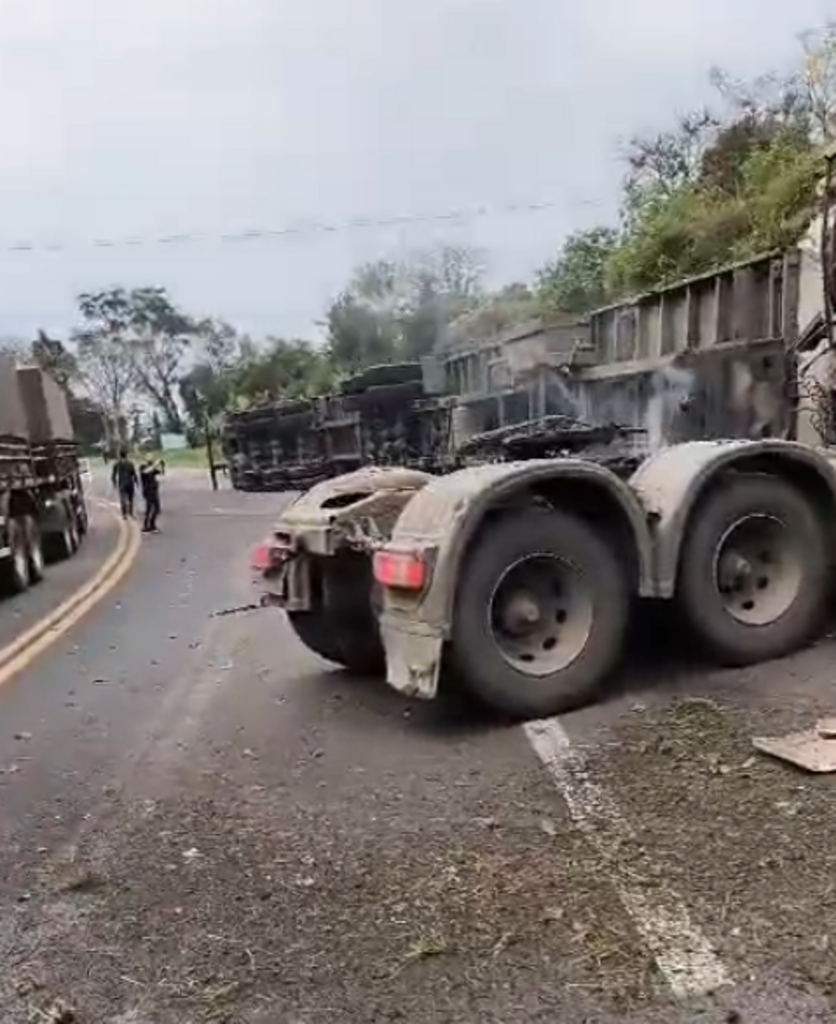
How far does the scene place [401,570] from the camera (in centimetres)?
560

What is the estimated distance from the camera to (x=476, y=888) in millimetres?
3836

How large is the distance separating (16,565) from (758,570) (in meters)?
10.3

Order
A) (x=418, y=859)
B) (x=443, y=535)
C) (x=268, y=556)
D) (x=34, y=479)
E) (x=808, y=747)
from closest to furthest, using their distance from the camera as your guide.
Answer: (x=418, y=859) < (x=808, y=747) < (x=443, y=535) < (x=268, y=556) < (x=34, y=479)

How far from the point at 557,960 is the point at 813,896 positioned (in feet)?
2.79

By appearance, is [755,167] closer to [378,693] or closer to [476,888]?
[378,693]

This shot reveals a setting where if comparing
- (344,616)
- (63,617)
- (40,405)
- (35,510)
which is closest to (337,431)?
(40,405)

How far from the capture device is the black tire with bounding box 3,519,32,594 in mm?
14414

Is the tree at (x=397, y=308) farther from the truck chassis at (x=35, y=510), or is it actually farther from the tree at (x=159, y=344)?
the tree at (x=159, y=344)

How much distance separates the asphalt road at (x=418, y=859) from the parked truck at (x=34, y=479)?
8.06m

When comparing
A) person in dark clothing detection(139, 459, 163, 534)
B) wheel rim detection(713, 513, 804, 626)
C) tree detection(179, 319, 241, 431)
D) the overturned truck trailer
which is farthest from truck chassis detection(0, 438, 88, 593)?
tree detection(179, 319, 241, 431)

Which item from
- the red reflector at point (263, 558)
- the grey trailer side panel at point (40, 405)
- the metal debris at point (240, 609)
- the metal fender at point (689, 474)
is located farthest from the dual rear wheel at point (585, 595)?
the grey trailer side panel at point (40, 405)

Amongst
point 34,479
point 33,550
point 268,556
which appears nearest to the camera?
point 268,556

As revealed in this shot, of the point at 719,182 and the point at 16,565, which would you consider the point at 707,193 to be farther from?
the point at 16,565

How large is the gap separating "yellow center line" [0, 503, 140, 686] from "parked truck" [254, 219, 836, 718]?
2.71 m
